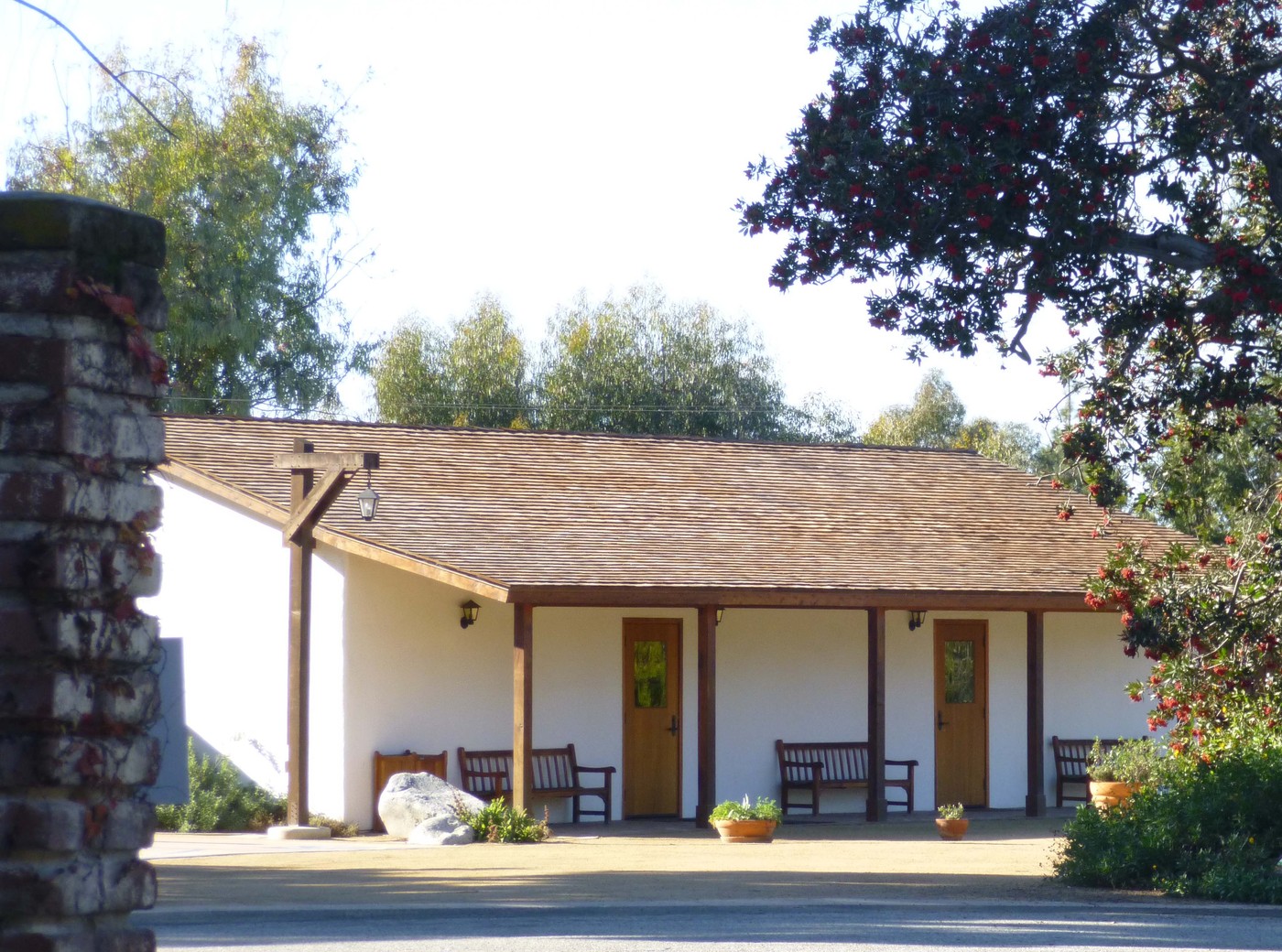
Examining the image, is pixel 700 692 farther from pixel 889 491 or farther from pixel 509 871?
pixel 889 491

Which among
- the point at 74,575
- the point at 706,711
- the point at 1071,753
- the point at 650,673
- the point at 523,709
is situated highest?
the point at 74,575

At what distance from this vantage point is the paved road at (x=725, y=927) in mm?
9688

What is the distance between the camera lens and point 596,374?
44938 millimetres

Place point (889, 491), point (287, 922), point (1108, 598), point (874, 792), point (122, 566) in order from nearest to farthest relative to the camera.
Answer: point (122, 566) → point (287, 922) → point (1108, 598) → point (874, 792) → point (889, 491)

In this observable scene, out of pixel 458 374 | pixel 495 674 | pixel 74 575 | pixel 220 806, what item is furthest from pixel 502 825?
pixel 458 374

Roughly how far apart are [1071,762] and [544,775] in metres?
6.89

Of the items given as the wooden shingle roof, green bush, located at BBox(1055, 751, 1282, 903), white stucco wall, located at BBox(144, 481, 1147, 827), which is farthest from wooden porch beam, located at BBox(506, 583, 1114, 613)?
green bush, located at BBox(1055, 751, 1282, 903)

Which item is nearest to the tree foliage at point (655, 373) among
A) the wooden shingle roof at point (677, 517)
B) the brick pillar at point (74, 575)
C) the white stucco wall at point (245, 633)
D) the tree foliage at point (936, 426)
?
the tree foliage at point (936, 426)

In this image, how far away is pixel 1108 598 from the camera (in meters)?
12.0

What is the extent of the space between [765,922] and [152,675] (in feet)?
23.6

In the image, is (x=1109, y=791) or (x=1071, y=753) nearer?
(x=1109, y=791)

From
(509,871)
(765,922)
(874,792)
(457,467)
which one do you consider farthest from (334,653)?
(765,922)

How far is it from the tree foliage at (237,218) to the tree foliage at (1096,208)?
22.3 m

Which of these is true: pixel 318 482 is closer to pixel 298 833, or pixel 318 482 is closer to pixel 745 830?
pixel 298 833
